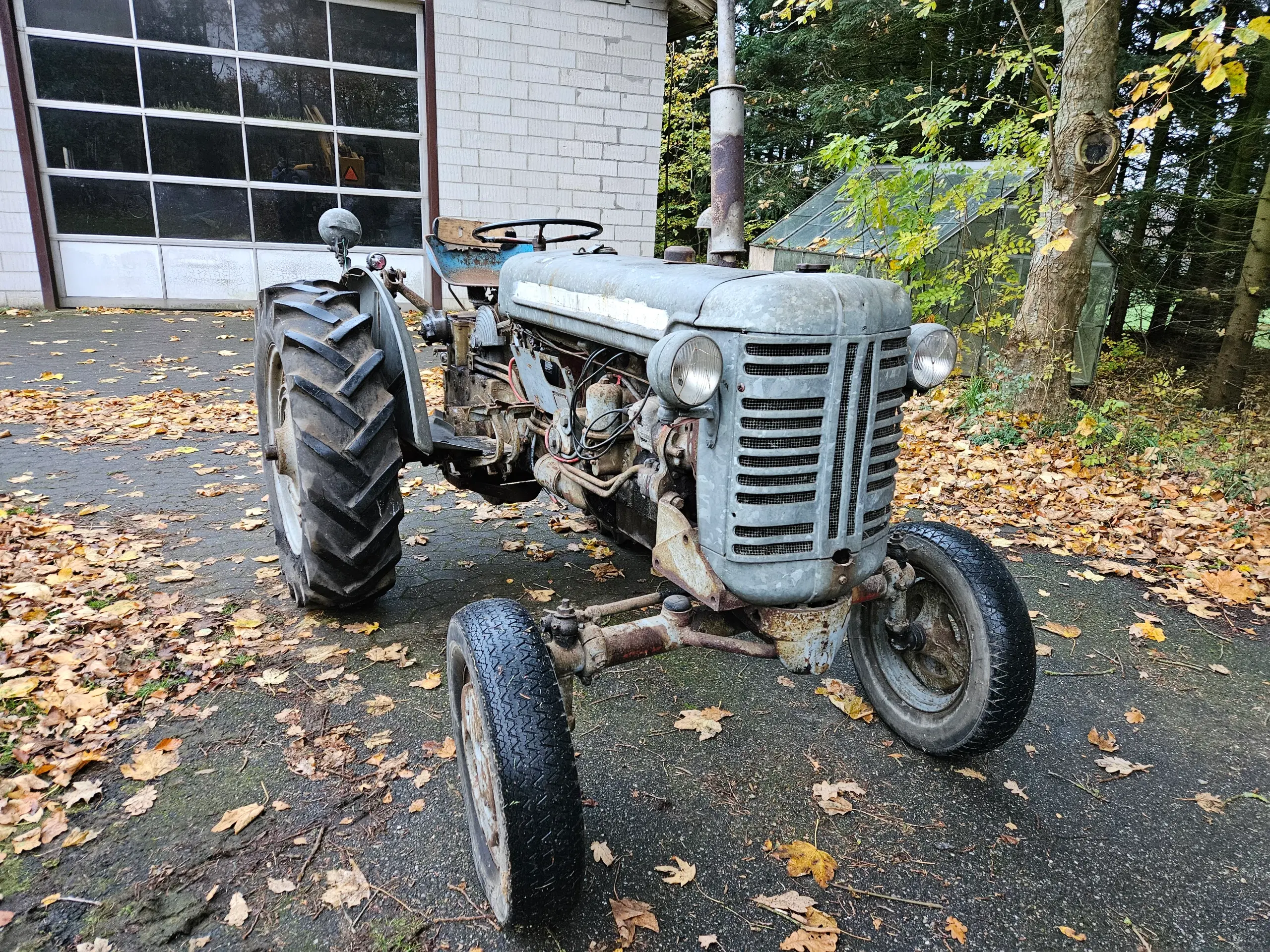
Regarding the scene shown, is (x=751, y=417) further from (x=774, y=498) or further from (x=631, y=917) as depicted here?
(x=631, y=917)

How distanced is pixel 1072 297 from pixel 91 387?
7.95 m

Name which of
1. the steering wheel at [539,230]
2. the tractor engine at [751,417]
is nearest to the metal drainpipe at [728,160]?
the steering wheel at [539,230]

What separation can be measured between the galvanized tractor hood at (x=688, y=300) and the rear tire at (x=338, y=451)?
0.71 meters

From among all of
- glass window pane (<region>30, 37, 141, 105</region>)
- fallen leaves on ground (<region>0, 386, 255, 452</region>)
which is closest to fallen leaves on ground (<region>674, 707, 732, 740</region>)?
fallen leaves on ground (<region>0, 386, 255, 452</region>)

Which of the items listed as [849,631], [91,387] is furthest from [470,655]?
[91,387]

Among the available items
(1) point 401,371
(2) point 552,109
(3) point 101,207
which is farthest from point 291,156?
(1) point 401,371

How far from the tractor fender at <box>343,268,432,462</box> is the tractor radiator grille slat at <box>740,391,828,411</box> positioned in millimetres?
1547

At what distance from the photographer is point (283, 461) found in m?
3.05

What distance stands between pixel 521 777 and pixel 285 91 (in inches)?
388

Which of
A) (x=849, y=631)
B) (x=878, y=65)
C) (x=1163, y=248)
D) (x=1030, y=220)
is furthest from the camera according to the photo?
(x=878, y=65)

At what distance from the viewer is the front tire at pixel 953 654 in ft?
7.42

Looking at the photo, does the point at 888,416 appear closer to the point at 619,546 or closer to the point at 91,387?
the point at 619,546

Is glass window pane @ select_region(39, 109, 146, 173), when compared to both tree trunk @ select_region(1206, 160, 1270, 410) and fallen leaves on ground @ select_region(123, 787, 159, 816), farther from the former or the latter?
tree trunk @ select_region(1206, 160, 1270, 410)

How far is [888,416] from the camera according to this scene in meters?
2.13
